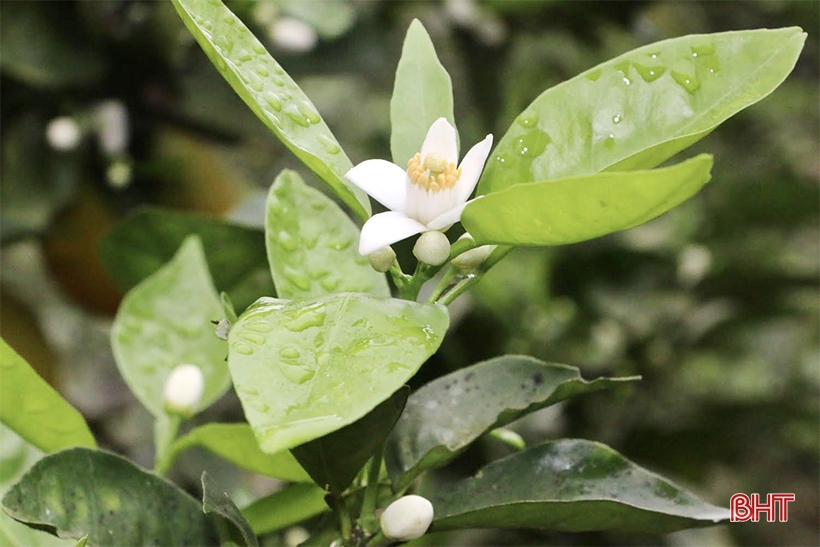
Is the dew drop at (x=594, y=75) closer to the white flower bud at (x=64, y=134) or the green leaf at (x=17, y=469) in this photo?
the green leaf at (x=17, y=469)

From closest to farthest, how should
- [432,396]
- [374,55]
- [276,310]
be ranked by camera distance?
[276,310]
[432,396]
[374,55]

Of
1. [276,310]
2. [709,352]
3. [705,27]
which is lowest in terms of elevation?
[709,352]

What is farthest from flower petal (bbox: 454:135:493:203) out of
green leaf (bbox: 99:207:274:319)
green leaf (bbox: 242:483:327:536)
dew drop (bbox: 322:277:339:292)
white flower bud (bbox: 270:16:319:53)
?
white flower bud (bbox: 270:16:319:53)

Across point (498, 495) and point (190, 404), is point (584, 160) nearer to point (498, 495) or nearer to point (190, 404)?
point (498, 495)

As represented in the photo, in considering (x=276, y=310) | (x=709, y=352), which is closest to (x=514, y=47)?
(x=709, y=352)

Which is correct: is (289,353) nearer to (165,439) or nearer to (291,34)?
(165,439)

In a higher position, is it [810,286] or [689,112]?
[689,112]

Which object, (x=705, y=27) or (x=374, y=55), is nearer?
(x=374, y=55)

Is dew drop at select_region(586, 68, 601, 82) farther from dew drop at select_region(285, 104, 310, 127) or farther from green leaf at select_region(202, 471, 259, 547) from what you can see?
green leaf at select_region(202, 471, 259, 547)
